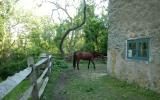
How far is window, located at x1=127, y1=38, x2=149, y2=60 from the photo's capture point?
421 inches

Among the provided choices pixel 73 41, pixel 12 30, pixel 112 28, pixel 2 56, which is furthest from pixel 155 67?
pixel 73 41

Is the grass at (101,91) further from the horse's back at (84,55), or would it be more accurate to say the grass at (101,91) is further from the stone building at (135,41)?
the horse's back at (84,55)

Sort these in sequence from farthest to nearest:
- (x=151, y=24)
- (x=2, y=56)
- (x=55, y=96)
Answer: (x=2, y=56) < (x=151, y=24) < (x=55, y=96)

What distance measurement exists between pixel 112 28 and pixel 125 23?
177 cm

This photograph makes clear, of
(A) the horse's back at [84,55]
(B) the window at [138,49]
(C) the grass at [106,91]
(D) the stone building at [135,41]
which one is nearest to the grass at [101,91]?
(C) the grass at [106,91]

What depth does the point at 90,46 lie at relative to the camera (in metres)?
28.4

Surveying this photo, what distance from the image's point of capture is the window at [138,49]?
1069 cm

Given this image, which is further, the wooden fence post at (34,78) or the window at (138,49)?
the window at (138,49)

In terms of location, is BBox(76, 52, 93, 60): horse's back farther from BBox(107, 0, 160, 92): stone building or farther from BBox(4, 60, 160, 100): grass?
BBox(4, 60, 160, 100): grass

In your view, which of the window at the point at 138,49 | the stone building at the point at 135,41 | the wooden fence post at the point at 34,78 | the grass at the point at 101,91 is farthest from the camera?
the window at the point at 138,49

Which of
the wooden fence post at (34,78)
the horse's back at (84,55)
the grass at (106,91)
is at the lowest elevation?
the grass at (106,91)

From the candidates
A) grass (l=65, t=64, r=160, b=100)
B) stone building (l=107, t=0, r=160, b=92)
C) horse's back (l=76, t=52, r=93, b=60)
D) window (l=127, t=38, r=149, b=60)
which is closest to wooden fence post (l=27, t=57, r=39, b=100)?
grass (l=65, t=64, r=160, b=100)

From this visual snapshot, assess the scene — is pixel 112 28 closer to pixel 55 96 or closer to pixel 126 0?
pixel 126 0

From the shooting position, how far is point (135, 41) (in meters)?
11.6
